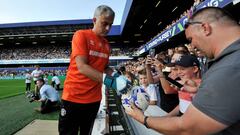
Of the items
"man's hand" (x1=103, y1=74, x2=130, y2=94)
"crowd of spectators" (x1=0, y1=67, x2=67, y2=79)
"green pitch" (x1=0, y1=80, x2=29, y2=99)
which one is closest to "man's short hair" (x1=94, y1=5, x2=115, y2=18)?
"man's hand" (x1=103, y1=74, x2=130, y2=94)

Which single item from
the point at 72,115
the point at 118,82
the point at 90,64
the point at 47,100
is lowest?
the point at 47,100

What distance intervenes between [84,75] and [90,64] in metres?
0.14

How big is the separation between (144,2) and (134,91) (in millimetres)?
25490

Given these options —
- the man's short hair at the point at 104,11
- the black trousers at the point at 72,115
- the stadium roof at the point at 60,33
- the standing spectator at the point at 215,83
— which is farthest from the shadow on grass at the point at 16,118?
the stadium roof at the point at 60,33

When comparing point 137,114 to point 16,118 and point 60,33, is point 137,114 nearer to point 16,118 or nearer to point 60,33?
point 16,118

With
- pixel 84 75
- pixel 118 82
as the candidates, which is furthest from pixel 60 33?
pixel 118 82

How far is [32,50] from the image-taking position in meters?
66.1


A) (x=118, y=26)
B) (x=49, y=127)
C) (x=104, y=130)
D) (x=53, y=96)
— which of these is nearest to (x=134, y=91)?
(x=104, y=130)

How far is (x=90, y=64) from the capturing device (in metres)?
3.31

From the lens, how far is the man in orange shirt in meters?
3.18

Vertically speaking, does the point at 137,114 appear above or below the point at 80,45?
below

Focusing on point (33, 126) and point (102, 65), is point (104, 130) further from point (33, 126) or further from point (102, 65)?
point (33, 126)

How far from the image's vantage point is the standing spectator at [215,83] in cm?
162

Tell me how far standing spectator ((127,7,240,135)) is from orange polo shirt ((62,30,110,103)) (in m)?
1.43
